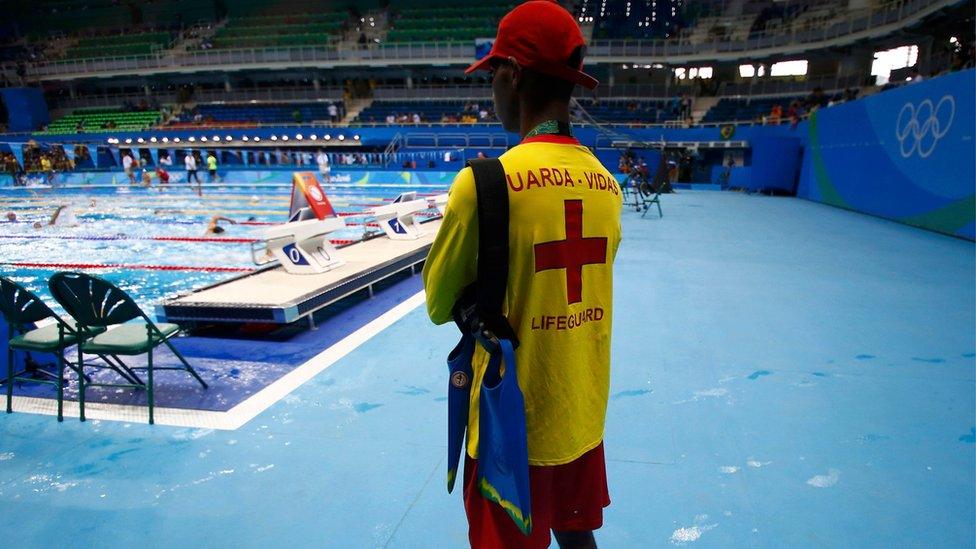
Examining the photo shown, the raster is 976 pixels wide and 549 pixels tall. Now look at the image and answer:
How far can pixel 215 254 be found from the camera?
880cm

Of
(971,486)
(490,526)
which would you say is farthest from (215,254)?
(971,486)

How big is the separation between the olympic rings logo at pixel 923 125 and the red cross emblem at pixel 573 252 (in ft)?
40.4

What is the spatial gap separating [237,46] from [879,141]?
40.0 m

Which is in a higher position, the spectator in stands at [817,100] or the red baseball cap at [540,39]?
the spectator in stands at [817,100]

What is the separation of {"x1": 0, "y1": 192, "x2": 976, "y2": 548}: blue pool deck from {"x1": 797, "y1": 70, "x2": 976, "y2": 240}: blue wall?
265 inches

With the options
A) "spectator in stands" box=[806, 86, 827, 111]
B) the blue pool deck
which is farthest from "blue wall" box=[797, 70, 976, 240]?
"spectator in stands" box=[806, 86, 827, 111]

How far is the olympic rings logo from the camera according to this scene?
10047mm

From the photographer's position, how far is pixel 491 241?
108cm

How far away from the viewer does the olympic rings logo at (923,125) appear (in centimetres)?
1005

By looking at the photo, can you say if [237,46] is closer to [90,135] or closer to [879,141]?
[90,135]

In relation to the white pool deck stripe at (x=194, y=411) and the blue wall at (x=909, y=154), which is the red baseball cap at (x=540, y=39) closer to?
the white pool deck stripe at (x=194, y=411)

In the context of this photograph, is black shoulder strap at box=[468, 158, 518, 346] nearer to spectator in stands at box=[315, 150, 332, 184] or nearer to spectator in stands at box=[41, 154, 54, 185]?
spectator in stands at box=[315, 150, 332, 184]

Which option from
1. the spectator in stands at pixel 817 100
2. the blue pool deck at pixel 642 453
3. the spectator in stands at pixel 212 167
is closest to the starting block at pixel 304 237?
the blue pool deck at pixel 642 453

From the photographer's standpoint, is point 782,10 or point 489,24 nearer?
point 782,10
